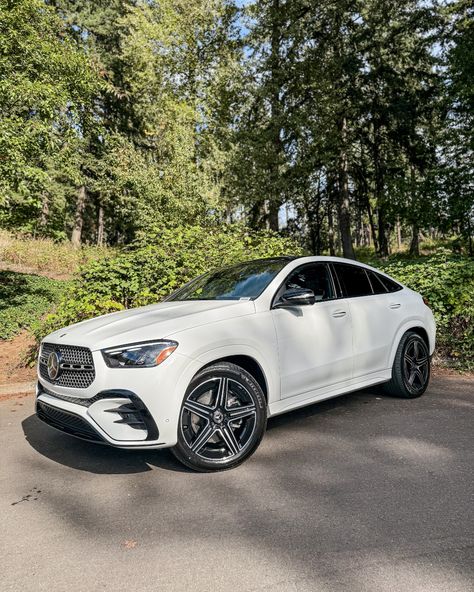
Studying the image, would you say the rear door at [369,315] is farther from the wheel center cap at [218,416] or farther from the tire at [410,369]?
the wheel center cap at [218,416]

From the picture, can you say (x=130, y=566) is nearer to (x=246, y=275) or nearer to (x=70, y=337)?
(x=70, y=337)

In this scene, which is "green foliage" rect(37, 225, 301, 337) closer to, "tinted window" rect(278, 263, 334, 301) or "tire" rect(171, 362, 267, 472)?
"tinted window" rect(278, 263, 334, 301)

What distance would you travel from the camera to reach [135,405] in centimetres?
315

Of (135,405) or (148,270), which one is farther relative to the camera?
(148,270)

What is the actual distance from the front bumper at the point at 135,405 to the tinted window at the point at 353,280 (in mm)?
2220

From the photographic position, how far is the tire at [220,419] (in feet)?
11.0

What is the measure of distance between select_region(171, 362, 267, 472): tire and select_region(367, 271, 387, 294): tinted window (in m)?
2.19

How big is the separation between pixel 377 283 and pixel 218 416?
2682 millimetres

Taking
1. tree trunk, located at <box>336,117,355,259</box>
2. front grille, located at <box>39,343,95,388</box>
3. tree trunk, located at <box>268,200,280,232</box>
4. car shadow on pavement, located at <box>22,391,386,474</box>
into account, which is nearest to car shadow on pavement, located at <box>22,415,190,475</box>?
car shadow on pavement, located at <box>22,391,386,474</box>

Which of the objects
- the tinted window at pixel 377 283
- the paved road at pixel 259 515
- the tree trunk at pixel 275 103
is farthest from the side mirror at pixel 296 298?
the tree trunk at pixel 275 103

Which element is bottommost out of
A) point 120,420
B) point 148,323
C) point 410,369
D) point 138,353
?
point 410,369

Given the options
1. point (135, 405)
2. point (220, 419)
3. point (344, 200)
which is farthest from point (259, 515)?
point (344, 200)

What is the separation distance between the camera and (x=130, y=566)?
2.35m

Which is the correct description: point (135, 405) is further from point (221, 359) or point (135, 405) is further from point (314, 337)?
point (314, 337)
